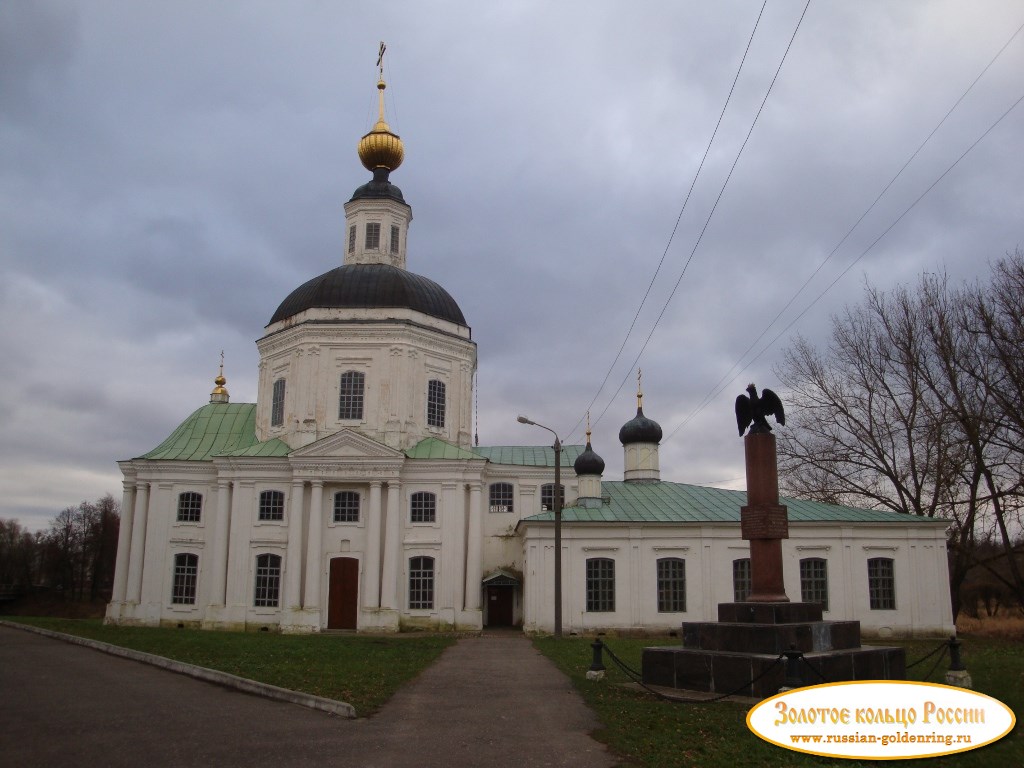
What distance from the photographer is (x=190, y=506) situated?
35406mm

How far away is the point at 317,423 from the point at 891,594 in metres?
23.4

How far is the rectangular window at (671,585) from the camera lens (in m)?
31.9

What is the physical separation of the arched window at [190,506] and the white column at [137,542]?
4.54ft

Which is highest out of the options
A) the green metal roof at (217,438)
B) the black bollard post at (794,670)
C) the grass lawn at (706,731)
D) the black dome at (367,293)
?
the black dome at (367,293)

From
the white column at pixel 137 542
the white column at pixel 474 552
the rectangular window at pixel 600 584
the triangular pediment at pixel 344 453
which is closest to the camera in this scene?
the rectangular window at pixel 600 584

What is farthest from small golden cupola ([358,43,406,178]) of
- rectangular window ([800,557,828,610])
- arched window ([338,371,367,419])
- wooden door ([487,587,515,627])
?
rectangular window ([800,557,828,610])

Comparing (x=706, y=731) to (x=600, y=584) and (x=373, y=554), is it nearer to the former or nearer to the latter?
(x=600, y=584)

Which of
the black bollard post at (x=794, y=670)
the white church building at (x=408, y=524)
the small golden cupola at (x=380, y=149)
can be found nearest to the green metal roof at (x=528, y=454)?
the white church building at (x=408, y=524)

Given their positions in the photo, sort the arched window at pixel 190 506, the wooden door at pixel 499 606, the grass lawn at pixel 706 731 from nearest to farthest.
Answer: the grass lawn at pixel 706 731, the wooden door at pixel 499 606, the arched window at pixel 190 506

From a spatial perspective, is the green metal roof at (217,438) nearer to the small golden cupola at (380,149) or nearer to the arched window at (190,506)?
the arched window at (190,506)

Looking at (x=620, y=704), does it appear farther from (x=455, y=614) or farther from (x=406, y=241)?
(x=406, y=241)

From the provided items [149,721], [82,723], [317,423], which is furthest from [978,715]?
[317,423]

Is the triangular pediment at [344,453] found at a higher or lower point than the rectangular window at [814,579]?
higher

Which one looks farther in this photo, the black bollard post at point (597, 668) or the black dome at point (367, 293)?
the black dome at point (367, 293)
